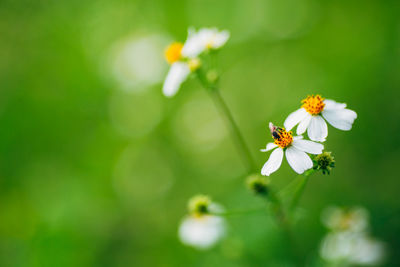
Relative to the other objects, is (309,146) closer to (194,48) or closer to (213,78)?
(213,78)

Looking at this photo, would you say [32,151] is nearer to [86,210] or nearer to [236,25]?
[86,210]

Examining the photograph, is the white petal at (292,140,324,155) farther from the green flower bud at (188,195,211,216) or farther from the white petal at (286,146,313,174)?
the green flower bud at (188,195,211,216)

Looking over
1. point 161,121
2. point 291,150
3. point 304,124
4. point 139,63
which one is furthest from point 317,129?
point 139,63

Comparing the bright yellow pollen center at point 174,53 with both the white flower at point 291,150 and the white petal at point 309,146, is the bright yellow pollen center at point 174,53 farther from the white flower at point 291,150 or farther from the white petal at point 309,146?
the white petal at point 309,146

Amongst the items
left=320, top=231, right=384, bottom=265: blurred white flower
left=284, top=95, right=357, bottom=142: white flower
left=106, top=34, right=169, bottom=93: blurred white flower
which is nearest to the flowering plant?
left=284, top=95, right=357, bottom=142: white flower

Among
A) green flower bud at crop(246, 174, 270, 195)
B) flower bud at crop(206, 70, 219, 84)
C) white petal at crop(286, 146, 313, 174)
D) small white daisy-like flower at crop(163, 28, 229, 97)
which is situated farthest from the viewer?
small white daisy-like flower at crop(163, 28, 229, 97)
